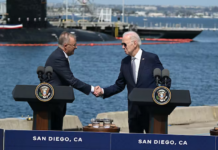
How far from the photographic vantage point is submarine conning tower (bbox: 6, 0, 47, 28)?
173ft

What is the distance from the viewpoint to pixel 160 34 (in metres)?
80.2

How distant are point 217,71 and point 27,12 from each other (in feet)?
71.2

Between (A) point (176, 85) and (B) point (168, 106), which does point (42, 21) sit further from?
(B) point (168, 106)

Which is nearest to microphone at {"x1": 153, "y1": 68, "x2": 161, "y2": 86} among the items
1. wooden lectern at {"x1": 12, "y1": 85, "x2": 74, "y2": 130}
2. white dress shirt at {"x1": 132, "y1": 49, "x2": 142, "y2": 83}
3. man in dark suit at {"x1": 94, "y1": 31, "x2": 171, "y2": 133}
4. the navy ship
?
man in dark suit at {"x1": 94, "y1": 31, "x2": 171, "y2": 133}

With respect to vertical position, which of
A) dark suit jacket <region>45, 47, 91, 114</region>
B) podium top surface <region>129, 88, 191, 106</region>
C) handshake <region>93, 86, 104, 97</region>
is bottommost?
handshake <region>93, 86, 104, 97</region>

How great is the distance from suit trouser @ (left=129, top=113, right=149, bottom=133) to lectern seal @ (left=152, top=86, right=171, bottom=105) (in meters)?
0.67

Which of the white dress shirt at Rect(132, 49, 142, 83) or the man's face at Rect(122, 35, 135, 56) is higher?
the man's face at Rect(122, 35, 135, 56)

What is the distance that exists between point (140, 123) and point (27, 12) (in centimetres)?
4756

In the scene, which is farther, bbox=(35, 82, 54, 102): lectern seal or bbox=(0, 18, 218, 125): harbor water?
bbox=(0, 18, 218, 125): harbor water

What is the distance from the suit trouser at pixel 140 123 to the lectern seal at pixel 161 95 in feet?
2.21

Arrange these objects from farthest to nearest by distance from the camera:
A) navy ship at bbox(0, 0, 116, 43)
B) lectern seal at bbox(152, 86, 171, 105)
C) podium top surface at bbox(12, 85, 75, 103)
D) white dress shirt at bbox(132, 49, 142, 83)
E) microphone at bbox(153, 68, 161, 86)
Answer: navy ship at bbox(0, 0, 116, 43) → white dress shirt at bbox(132, 49, 142, 83) → microphone at bbox(153, 68, 161, 86) → podium top surface at bbox(12, 85, 75, 103) → lectern seal at bbox(152, 86, 171, 105)

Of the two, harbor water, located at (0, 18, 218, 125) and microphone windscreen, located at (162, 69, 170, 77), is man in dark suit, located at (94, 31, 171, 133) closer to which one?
microphone windscreen, located at (162, 69, 170, 77)

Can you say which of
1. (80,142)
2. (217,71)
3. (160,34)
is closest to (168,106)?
(80,142)

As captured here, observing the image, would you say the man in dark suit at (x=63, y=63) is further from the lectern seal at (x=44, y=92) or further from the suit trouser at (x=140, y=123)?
the suit trouser at (x=140, y=123)
